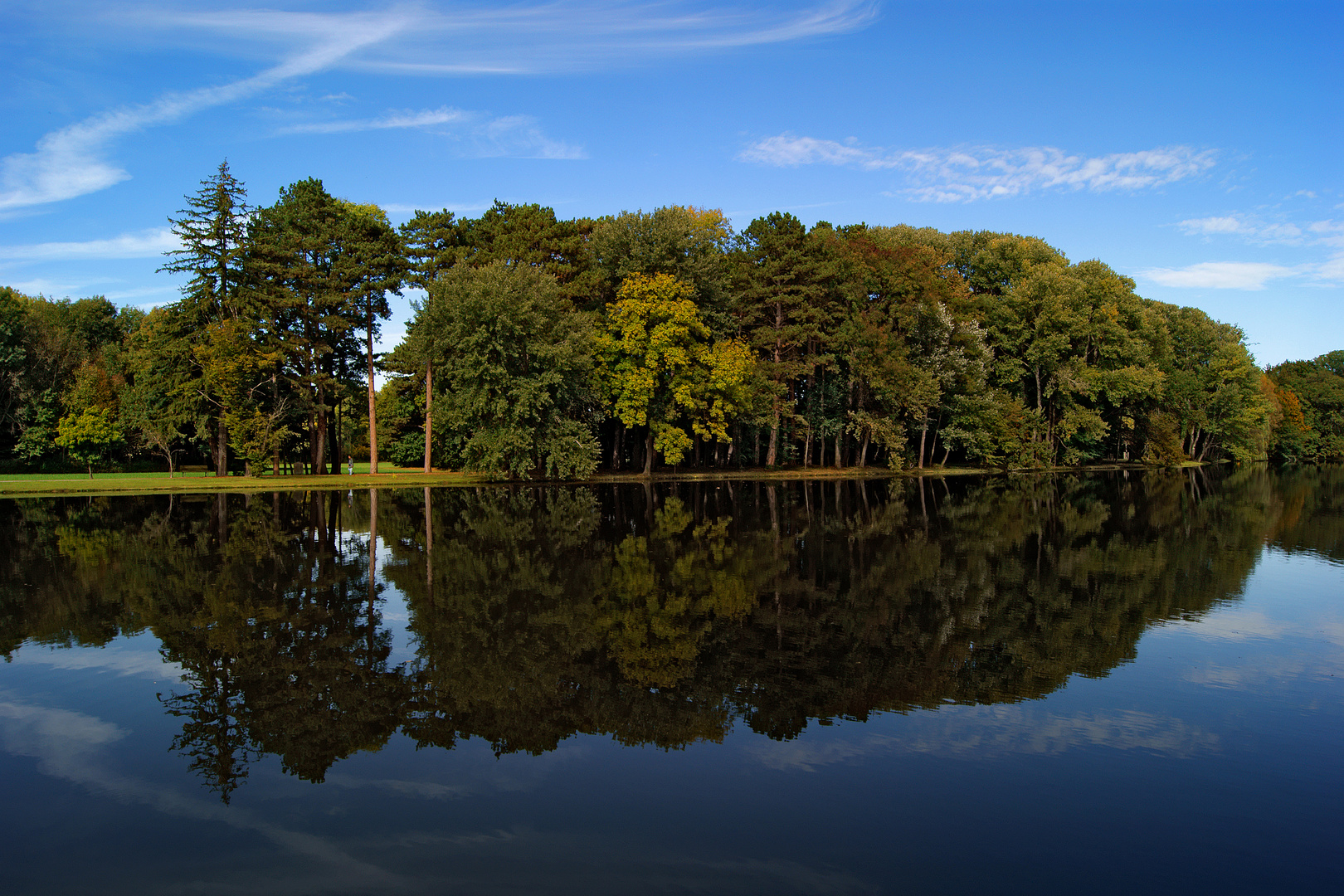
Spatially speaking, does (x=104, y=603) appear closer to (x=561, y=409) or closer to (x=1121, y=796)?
(x=1121, y=796)

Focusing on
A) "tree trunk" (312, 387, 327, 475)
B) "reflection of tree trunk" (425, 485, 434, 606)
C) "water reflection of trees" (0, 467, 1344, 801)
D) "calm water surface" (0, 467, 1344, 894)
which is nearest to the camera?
"calm water surface" (0, 467, 1344, 894)

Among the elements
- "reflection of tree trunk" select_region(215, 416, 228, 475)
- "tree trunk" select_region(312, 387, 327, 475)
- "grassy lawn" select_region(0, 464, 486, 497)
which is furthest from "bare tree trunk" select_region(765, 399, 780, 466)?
"reflection of tree trunk" select_region(215, 416, 228, 475)

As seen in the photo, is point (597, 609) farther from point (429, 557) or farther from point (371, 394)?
point (371, 394)

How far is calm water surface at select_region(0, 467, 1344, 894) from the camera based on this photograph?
6.05 metres

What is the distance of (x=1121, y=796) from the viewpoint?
709 cm

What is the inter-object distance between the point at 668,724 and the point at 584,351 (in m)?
37.1

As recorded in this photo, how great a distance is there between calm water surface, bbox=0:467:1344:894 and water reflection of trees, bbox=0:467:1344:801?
0.08 m

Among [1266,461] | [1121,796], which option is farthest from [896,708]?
[1266,461]

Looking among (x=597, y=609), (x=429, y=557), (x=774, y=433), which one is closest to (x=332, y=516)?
(x=429, y=557)

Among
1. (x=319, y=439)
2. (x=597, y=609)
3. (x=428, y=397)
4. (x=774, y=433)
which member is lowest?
(x=597, y=609)

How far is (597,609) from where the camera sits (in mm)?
13328

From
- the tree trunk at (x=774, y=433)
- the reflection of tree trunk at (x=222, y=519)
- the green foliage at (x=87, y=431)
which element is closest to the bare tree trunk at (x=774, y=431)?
the tree trunk at (x=774, y=433)

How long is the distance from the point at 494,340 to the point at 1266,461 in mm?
89721

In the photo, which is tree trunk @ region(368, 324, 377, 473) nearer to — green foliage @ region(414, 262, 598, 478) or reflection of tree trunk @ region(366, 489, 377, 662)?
green foliage @ region(414, 262, 598, 478)
